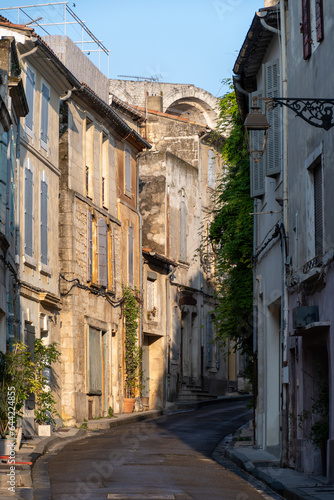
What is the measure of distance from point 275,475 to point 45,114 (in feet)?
42.0

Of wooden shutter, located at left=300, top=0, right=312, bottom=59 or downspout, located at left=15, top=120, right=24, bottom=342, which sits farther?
downspout, located at left=15, top=120, right=24, bottom=342

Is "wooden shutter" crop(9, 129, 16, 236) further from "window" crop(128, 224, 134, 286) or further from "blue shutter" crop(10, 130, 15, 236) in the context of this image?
"window" crop(128, 224, 134, 286)

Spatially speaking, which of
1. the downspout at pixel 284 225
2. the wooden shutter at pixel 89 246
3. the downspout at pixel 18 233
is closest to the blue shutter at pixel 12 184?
the downspout at pixel 18 233

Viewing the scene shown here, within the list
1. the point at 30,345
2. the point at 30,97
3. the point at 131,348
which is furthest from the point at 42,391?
the point at 131,348

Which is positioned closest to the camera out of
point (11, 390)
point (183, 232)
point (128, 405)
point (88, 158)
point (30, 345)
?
point (11, 390)

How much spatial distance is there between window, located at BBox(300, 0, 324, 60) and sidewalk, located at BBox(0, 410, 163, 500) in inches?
284

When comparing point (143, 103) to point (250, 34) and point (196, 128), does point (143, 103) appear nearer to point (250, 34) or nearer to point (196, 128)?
point (196, 128)

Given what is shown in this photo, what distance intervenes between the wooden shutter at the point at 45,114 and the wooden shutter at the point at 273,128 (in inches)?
284

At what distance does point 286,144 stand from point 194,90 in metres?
34.0

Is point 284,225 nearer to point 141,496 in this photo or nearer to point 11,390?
point 11,390

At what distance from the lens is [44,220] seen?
22734 millimetres

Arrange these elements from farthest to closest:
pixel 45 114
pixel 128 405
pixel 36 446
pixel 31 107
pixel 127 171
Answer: pixel 127 171 → pixel 128 405 → pixel 45 114 → pixel 31 107 → pixel 36 446

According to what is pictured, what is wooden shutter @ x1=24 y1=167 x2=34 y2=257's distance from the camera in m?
21.0

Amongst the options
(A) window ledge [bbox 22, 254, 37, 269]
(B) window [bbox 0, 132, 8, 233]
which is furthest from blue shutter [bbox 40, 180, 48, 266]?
(B) window [bbox 0, 132, 8, 233]
